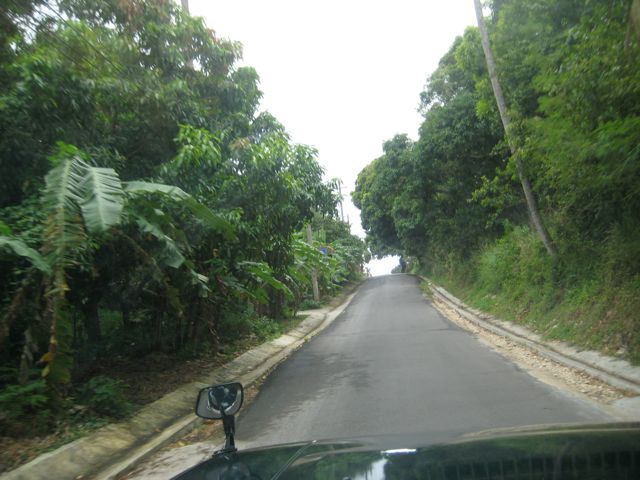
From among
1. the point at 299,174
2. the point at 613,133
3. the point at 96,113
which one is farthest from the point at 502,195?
the point at 96,113

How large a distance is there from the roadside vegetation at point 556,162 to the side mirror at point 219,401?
6.66m

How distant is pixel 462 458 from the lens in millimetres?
2975

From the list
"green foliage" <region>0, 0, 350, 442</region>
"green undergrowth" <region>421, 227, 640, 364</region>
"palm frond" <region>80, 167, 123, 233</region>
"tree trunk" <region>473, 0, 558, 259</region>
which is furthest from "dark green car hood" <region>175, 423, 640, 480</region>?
"tree trunk" <region>473, 0, 558, 259</region>

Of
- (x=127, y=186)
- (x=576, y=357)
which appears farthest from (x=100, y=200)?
(x=576, y=357)

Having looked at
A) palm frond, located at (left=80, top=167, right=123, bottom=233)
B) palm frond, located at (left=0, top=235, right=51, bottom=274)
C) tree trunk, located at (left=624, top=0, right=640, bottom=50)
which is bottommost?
palm frond, located at (left=0, top=235, right=51, bottom=274)

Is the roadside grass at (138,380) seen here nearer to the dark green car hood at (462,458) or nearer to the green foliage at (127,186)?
the green foliage at (127,186)

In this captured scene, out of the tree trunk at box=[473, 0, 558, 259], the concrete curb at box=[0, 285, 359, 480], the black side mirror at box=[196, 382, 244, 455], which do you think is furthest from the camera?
the tree trunk at box=[473, 0, 558, 259]

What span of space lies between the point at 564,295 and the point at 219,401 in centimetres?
1168

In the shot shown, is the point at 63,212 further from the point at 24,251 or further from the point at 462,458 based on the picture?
the point at 462,458

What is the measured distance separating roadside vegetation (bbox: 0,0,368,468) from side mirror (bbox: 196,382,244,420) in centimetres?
313

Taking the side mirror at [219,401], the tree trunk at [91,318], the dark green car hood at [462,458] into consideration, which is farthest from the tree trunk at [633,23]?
the tree trunk at [91,318]

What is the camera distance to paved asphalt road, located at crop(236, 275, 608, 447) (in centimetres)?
680

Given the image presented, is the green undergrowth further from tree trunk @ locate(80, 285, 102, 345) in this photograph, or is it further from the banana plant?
tree trunk @ locate(80, 285, 102, 345)

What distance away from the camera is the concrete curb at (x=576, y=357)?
322 inches
